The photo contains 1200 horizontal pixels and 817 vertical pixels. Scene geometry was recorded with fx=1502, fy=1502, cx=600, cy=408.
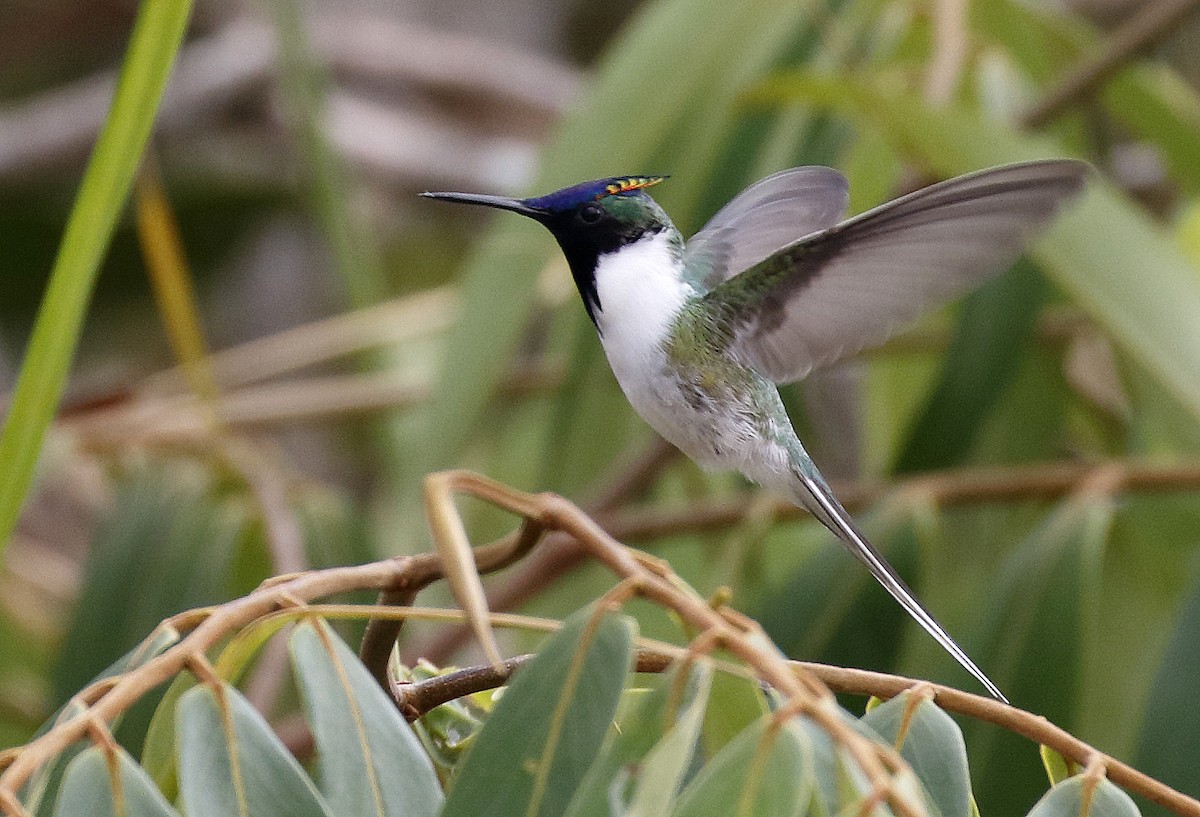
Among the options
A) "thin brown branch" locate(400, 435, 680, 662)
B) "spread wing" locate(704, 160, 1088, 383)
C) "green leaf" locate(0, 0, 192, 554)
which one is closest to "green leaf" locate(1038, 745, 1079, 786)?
"spread wing" locate(704, 160, 1088, 383)

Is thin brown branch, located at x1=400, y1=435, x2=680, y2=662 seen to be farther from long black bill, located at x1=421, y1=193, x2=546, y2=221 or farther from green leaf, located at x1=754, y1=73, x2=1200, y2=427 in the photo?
long black bill, located at x1=421, y1=193, x2=546, y2=221

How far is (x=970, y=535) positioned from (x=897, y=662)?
61 centimetres

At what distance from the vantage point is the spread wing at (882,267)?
751 millimetres

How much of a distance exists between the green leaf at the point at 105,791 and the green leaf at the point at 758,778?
18 cm

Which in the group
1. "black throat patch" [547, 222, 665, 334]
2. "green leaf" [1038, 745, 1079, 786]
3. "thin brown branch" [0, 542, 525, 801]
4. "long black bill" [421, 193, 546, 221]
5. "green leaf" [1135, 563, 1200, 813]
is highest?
"long black bill" [421, 193, 546, 221]

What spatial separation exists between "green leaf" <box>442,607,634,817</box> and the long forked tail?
1.02 feet

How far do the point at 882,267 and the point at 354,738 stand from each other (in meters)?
0.47

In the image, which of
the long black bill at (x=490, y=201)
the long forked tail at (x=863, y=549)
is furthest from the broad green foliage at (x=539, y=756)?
the long black bill at (x=490, y=201)

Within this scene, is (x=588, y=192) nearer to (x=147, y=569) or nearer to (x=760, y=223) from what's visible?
(x=760, y=223)

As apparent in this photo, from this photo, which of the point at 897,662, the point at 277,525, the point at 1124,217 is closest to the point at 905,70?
the point at 1124,217

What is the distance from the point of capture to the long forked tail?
0.83 metres

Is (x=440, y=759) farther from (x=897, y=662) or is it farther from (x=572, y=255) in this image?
(x=897, y=662)

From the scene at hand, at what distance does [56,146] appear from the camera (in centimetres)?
337

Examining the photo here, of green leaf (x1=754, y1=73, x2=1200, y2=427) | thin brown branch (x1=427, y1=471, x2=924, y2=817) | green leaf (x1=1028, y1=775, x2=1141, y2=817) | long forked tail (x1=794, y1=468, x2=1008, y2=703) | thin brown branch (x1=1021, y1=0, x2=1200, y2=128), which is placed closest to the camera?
thin brown branch (x1=427, y1=471, x2=924, y2=817)
